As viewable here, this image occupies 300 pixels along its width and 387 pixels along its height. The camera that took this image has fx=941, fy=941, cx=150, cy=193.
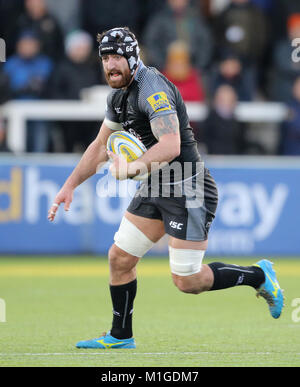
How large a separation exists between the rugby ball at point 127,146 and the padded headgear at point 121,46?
49 cm

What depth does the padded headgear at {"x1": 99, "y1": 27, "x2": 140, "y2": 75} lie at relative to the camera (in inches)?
271

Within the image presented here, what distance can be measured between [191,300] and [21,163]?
4421 mm

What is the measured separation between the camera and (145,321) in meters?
8.68

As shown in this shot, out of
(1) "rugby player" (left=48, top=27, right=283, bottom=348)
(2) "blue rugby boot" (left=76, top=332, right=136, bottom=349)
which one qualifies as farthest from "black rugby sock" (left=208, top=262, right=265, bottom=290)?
(2) "blue rugby boot" (left=76, top=332, right=136, bottom=349)

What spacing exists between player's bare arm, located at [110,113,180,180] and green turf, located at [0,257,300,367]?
52.2 inches

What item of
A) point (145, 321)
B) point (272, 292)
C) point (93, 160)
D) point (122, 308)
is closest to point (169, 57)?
point (145, 321)

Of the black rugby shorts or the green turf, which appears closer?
the green turf

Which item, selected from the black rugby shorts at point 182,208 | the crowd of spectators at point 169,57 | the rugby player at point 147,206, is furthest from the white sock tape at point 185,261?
the crowd of spectators at point 169,57

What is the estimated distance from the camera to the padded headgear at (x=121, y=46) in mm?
6895

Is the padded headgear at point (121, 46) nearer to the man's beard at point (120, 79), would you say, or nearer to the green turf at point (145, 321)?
the man's beard at point (120, 79)

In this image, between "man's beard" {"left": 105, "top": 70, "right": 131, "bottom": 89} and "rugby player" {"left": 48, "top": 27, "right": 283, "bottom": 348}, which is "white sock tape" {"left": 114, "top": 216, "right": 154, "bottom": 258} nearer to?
"rugby player" {"left": 48, "top": 27, "right": 283, "bottom": 348}

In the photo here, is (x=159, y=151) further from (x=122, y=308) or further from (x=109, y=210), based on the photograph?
(x=109, y=210)
